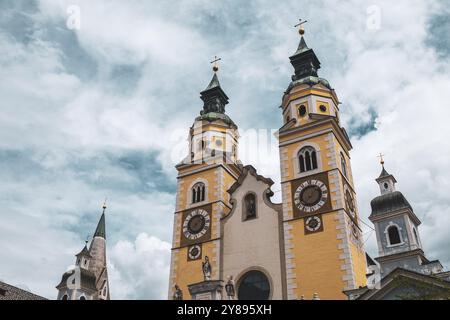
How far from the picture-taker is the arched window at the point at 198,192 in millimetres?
33406

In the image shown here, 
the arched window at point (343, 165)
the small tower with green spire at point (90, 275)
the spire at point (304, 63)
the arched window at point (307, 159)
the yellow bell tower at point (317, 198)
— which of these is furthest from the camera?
the small tower with green spire at point (90, 275)

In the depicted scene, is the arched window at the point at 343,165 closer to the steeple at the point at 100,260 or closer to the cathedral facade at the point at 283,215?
the cathedral facade at the point at 283,215

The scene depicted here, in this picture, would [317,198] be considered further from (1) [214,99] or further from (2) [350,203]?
(1) [214,99]

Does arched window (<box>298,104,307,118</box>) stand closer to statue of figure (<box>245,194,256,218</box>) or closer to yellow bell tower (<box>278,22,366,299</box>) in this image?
yellow bell tower (<box>278,22,366,299</box>)

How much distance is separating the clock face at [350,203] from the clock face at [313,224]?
2375mm

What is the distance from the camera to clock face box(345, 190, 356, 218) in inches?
1120

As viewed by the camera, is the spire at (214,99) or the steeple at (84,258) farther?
the steeple at (84,258)

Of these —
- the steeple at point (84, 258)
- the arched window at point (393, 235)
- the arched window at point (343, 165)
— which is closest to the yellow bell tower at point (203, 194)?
the arched window at point (343, 165)

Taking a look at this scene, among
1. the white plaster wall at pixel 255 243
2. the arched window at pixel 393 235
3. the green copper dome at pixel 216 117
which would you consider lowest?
the white plaster wall at pixel 255 243

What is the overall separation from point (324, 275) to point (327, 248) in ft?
5.15

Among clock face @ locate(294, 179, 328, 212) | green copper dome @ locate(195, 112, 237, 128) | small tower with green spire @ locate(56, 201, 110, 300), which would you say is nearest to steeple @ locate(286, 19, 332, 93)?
green copper dome @ locate(195, 112, 237, 128)

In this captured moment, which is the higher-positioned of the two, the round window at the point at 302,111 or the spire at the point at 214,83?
the spire at the point at 214,83

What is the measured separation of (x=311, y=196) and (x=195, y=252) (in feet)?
28.7
